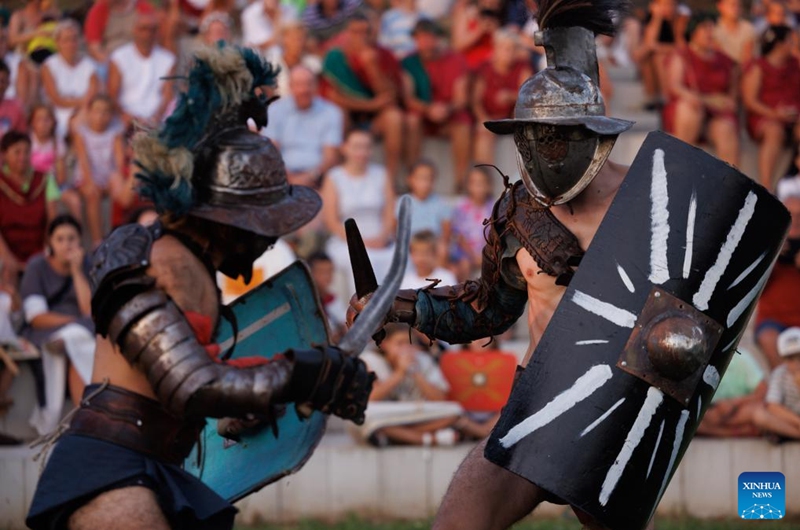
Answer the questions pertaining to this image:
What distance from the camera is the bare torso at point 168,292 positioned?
491cm

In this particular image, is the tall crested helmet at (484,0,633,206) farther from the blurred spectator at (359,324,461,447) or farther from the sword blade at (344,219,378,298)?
the blurred spectator at (359,324,461,447)

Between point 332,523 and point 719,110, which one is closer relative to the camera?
point 332,523

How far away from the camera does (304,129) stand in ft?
36.6

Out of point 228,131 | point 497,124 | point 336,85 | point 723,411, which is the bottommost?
point 723,411

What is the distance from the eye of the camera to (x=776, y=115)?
12.2 meters

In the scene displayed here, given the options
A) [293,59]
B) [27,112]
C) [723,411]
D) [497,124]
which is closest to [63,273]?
[27,112]

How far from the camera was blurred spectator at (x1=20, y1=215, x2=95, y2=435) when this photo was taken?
9406 mm

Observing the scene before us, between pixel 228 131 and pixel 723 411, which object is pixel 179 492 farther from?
pixel 723 411

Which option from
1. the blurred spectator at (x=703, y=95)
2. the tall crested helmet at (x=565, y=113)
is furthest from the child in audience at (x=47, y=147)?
the tall crested helmet at (x=565, y=113)

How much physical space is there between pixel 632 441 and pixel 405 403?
13.4 ft

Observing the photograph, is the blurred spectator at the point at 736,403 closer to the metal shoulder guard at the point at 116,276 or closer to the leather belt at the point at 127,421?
the leather belt at the point at 127,421

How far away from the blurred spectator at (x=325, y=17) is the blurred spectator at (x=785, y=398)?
4.52m

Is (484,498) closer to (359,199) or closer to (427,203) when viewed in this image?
(359,199)

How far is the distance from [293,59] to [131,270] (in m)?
6.78
